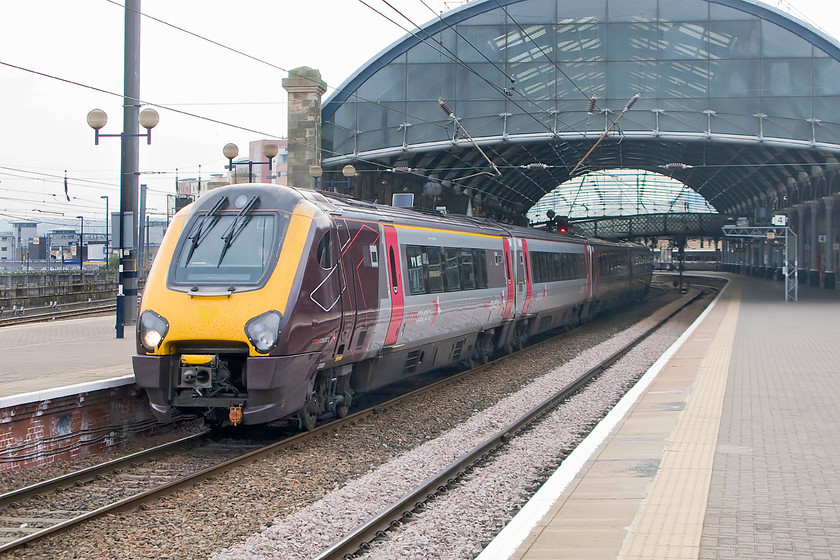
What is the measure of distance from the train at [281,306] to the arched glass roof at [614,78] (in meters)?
19.9

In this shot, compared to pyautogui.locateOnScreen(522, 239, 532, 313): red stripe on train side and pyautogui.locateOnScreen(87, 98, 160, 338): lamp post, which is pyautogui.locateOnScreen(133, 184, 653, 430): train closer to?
pyautogui.locateOnScreen(522, 239, 532, 313): red stripe on train side

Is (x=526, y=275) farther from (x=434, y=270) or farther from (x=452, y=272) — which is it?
(x=434, y=270)

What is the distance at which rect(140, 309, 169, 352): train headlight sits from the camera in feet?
32.4

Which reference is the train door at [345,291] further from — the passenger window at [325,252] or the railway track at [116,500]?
the railway track at [116,500]

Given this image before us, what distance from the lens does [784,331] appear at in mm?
22578

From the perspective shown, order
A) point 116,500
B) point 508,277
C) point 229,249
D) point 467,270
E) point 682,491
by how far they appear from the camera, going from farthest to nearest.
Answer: point 508,277 < point 467,270 < point 229,249 < point 116,500 < point 682,491

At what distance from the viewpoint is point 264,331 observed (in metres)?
9.63

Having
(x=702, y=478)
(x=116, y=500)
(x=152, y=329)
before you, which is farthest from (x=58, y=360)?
(x=702, y=478)

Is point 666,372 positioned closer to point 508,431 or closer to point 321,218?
point 508,431

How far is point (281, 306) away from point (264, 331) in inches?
13.0

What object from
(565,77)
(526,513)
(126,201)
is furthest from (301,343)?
(565,77)

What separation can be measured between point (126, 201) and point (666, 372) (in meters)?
10.9

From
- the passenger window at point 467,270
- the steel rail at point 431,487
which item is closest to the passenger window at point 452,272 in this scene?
the passenger window at point 467,270

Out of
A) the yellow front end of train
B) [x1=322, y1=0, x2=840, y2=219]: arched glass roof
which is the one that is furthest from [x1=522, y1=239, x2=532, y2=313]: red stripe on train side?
[x1=322, y1=0, x2=840, y2=219]: arched glass roof
